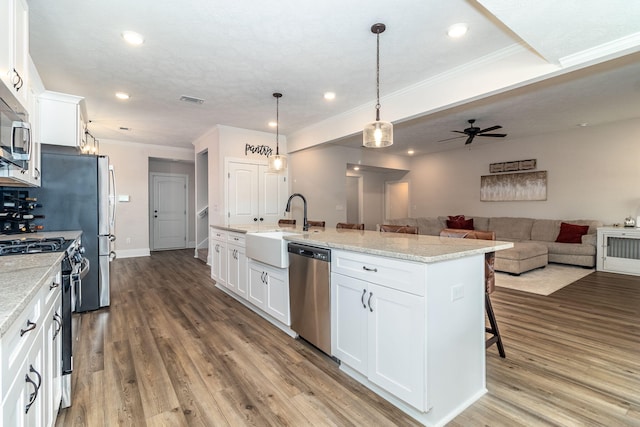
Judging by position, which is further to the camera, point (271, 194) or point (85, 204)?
point (271, 194)

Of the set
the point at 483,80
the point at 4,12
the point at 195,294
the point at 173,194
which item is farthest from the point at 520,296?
the point at 173,194

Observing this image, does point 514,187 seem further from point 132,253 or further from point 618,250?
point 132,253

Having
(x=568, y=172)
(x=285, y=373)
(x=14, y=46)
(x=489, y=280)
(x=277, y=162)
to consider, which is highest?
(x=14, y=46)

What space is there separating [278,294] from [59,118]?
300 centimetres

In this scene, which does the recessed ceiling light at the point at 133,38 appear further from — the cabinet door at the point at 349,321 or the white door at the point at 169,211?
the white door at the point at 169,211

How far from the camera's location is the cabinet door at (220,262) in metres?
4.02

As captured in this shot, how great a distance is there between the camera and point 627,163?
5.47 metres

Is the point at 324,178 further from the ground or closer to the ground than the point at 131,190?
further from the ground

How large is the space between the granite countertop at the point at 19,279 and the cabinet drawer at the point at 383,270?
154cm

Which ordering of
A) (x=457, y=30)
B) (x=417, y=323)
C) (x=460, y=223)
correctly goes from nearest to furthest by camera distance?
(x=417, y=323) → (x=457, y=30) → (x=460, y=223)

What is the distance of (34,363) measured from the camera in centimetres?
112

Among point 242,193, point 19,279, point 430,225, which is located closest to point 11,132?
point 19,279

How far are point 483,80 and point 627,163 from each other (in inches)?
179

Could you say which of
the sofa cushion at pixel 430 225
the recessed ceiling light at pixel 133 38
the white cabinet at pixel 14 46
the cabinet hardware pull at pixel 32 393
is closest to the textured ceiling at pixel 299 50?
the recessed ceiling light at pixel 133 38
